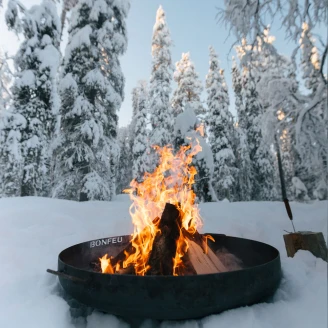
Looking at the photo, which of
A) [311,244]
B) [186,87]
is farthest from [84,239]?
[186,87]

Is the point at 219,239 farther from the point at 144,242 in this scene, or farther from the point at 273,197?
the point at 273,197

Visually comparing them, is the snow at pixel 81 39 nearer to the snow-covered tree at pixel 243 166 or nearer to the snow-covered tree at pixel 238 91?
the snow-covered tree at pixel 243 166

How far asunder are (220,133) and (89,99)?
13929 millimetres

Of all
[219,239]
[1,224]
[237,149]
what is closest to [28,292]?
[1,224]

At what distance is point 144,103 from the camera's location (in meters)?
30.7

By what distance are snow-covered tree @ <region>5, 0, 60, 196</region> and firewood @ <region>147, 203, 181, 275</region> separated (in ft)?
40.9

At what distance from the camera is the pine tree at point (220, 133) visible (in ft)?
77.0

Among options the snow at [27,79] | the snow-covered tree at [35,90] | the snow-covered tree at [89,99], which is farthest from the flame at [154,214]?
the snow at [27,79]

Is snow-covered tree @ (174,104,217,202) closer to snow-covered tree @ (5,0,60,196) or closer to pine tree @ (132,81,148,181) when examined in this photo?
snow-covered tree @ (5,0,60,196)

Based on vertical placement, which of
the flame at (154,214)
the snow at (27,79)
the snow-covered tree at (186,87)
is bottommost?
the flame at (154,214)

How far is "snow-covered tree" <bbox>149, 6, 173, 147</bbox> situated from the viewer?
2583cm

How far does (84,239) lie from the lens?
4.66 m

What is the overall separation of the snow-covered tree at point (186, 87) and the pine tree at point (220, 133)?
1.84 m

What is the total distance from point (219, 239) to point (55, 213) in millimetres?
3679
